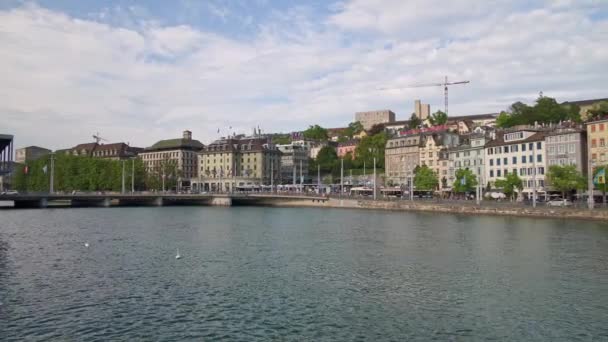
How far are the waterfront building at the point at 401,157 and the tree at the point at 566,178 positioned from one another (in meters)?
56.1

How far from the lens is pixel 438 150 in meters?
138

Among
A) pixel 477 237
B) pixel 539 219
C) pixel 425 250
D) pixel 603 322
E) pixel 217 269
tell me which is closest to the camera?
pixel 603 322

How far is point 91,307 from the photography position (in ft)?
83.4

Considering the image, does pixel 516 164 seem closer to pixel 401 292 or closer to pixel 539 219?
pixel 539 219

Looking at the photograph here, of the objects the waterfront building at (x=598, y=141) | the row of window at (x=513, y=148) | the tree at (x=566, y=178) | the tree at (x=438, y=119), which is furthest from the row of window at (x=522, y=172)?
the tree at (x=438, y=119)

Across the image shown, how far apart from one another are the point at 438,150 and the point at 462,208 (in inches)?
1860

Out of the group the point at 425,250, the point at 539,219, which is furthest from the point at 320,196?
the point at 425,250

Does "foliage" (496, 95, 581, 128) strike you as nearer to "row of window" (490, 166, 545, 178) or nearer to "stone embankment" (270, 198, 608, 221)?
"row of window" (490, 166, 545, 178)

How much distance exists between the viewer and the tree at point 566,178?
3420 inches

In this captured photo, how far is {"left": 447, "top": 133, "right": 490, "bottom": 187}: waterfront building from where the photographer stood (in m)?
119

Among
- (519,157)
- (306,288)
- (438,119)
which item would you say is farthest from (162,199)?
(306,288)

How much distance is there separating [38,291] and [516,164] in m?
97.9

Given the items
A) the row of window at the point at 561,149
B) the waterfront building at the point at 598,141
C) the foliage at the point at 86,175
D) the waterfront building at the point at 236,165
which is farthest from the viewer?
the waterfront building at the point at 236,165

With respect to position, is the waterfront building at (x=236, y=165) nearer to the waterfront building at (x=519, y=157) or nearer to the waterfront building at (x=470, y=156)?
the waterfront building at (x=470, y=156)
